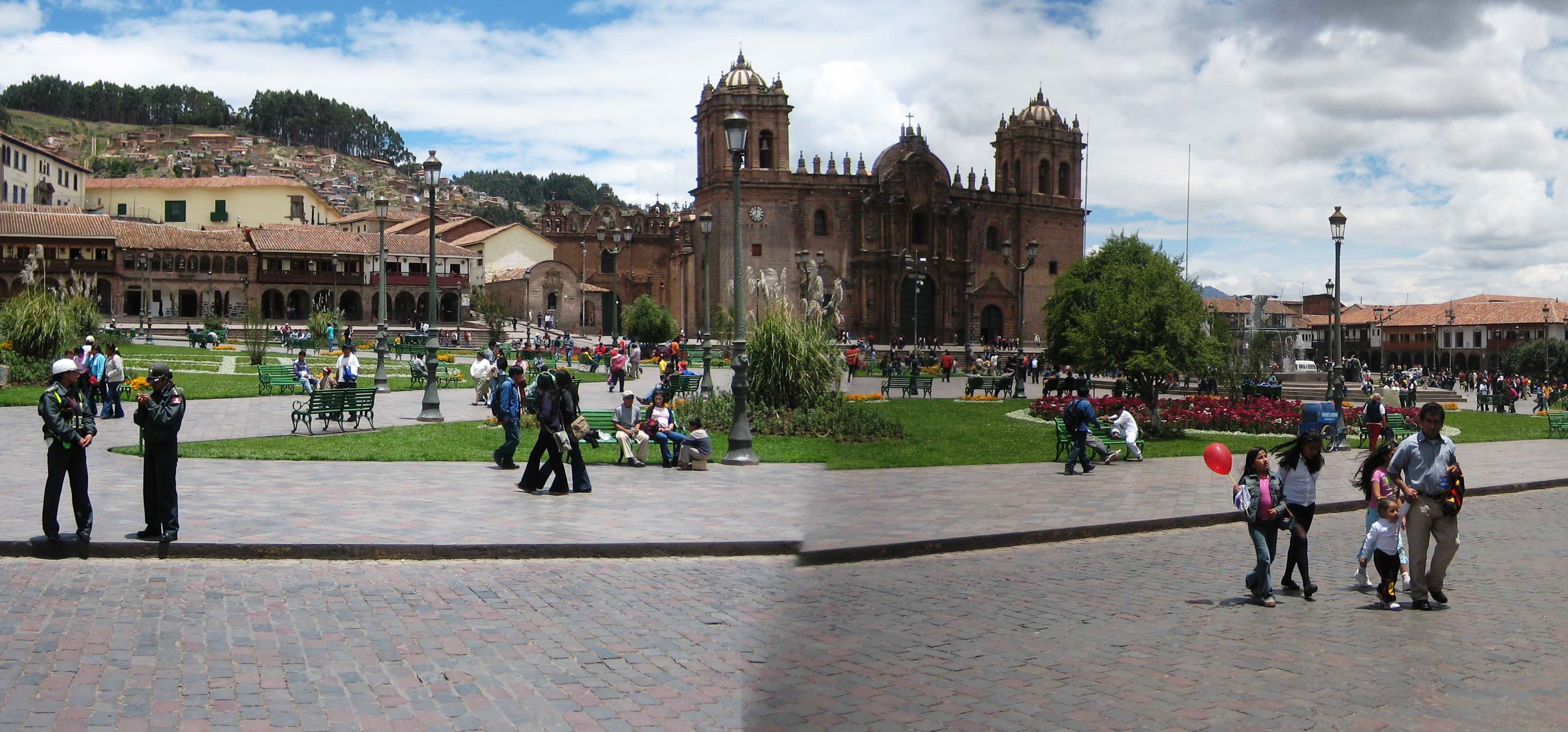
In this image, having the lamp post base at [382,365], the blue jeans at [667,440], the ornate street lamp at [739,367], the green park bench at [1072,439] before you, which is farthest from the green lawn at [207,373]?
the green park bench at [1072,439]

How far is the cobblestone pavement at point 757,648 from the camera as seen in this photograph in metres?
4.99

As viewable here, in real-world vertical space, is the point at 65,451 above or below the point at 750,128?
below

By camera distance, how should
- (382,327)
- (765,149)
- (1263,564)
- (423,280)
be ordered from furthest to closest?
(423,280), (765,149), (382,327), (1263,564)

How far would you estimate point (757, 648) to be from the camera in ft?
20.0

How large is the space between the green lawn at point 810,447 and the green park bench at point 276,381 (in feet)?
23.8

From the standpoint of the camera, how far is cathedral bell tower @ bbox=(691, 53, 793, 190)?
2611 inches

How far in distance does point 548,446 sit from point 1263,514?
6.79 meters

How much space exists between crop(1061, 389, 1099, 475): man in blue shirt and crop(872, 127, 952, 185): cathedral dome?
59.0m

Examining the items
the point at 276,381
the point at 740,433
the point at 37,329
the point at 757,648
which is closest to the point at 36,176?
the point at 37,329

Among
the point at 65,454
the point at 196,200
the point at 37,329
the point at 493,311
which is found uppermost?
the point at 196,200

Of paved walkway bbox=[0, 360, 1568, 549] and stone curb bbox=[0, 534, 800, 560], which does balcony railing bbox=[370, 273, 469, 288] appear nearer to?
paved walkway bbox=[0, 360, 1568, 549]

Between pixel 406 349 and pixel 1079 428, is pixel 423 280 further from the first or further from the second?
pixel 1079 428

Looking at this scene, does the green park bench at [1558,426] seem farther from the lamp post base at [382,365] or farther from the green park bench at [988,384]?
the lamp post base at [382,365]

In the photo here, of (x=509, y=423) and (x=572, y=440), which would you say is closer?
(x=572, y=440)
